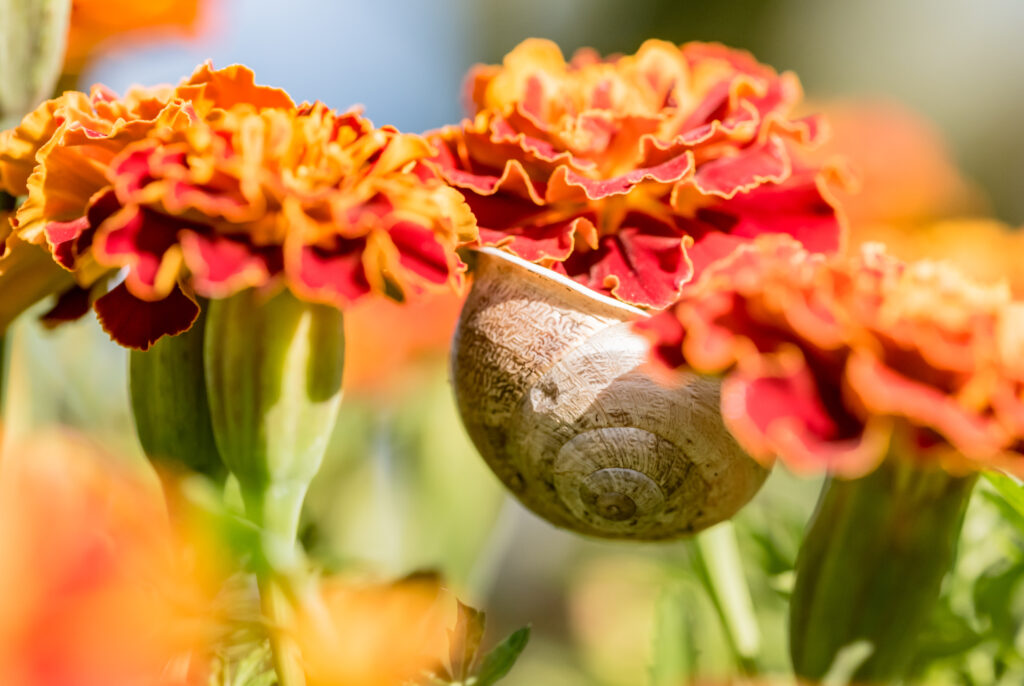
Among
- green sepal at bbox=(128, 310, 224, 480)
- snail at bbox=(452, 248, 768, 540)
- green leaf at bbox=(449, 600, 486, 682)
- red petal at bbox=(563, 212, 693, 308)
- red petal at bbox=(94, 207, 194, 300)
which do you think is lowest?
green leaf at bbox=(449, 600, 486, 682)

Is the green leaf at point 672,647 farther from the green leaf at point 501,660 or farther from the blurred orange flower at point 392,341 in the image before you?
the blurred orange flower at point 392,341

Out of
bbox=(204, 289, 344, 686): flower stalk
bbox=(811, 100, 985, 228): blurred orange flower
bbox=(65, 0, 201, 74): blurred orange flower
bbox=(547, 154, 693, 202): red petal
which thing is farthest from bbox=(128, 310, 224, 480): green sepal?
bbox=(811, 100, 985, 228): blurred orange flower

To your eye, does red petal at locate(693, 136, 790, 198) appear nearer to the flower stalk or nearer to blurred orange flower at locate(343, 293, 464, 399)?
the flower stalk

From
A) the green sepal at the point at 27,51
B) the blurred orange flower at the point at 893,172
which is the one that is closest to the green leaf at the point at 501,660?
the green sepal at the point at 27,51

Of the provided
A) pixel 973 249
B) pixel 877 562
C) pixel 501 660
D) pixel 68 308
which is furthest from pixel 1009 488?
pixel 973 249

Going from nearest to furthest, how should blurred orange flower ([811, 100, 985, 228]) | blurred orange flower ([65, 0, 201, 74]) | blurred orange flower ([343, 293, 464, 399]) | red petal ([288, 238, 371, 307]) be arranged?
red petal ([288, 238, 371, 307]) → blurred orange flower ([65, 0, 201, 74]) → blurred orange flower ([343, 293, 464, 399]) → blurred orange flower ([811, 100, 985, 228])

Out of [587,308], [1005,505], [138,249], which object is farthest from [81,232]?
[1005,505]

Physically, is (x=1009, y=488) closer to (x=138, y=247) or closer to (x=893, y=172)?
(x=138, y=247)

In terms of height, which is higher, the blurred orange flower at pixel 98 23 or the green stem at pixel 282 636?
the blurred orange flower at pixel 98 23
